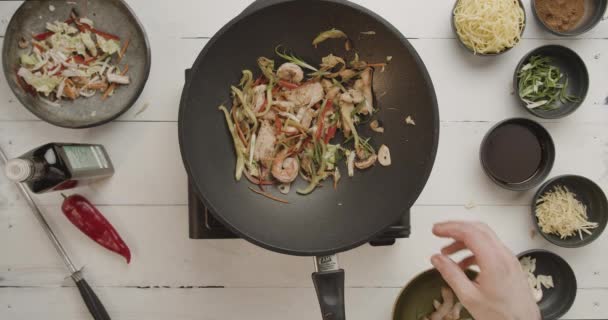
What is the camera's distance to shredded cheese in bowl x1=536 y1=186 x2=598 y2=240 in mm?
1464

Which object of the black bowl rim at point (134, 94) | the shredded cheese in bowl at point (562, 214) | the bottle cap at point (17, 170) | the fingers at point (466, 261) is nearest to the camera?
the bottle cap at point (17, 170)

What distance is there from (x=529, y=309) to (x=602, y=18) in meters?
0.95

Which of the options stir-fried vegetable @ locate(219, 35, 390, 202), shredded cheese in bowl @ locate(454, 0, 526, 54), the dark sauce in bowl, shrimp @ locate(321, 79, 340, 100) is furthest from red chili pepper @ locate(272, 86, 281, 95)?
the dark sauce in bowl

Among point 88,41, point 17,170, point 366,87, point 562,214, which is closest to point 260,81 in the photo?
point 366,87

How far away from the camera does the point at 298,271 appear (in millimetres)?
1539

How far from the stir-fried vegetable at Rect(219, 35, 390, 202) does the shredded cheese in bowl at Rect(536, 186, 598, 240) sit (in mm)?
566

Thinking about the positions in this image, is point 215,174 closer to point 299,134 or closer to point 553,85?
point 299,134

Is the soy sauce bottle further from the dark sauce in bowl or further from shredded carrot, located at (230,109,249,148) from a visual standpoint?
the dark sauce in bowl

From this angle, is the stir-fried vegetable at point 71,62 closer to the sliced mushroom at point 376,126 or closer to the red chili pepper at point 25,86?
the red chili pepper at point 25,86

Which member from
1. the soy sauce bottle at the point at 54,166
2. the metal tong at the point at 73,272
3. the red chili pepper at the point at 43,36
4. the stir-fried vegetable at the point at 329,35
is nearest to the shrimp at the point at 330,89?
the stir-fried vegetable at the point at 329,35

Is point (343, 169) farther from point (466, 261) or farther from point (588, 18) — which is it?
point (588, 18)

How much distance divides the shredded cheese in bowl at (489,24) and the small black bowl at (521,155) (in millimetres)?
230

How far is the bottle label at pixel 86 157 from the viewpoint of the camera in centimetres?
127

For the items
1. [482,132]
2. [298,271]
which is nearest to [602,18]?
[482,132]
